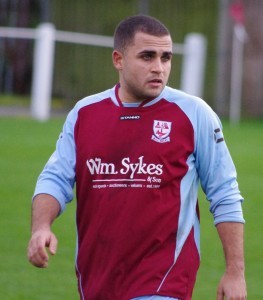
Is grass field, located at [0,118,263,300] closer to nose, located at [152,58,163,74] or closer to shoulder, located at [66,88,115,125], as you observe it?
shoulder, located at [66,88,115,125]

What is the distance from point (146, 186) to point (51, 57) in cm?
2104

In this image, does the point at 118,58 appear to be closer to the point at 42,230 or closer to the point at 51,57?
the point at 42,230

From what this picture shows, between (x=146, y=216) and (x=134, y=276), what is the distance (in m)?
0.28

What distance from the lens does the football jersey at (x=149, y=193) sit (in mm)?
5824

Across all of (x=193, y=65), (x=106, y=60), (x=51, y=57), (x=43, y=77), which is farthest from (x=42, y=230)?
(x=106, y=60)

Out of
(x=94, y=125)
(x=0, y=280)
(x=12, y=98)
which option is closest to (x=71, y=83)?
(x=12, y=98)

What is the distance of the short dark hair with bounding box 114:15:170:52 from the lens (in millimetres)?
5922

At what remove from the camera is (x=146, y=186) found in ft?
19.2

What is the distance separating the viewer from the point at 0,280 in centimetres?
969

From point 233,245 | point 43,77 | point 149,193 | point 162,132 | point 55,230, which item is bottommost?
point 55,230

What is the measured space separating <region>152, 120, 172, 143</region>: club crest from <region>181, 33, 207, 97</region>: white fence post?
2214cm

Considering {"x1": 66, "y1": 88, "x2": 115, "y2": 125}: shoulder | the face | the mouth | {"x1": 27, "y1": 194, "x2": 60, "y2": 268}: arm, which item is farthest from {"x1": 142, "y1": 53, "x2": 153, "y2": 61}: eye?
{"x1": 27, "y1": 194, "x2": 60, "y2": 268}: arm

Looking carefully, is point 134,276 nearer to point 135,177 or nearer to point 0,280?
point 135,177

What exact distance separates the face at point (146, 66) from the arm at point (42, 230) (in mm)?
608
